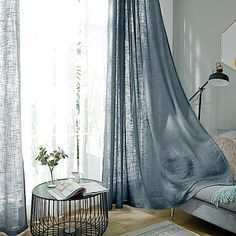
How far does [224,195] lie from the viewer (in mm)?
2488

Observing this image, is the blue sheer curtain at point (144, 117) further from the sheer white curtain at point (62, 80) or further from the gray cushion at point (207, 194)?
the gray cushion at point (207, 194)

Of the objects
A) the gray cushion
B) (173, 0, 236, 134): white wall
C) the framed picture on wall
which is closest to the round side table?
the gray cushion

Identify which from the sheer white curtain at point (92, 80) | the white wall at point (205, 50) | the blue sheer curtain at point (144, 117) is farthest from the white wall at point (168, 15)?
the sheer white curtain at point (92, 80)

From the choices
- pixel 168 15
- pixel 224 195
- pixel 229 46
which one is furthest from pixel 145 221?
pixel 168 15

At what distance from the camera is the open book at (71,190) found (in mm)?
2352

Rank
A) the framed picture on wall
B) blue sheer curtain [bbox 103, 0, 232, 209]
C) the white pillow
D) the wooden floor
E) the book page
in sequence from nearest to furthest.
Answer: the book page, the wooden floor, the white pillow, blue sheer curtain [bbox 103, 0, 232, 209], the framed picture on wall

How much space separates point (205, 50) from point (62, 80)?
165cm

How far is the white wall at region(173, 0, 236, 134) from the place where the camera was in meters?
3.54

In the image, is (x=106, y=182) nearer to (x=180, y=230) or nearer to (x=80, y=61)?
(x=180, y=230)

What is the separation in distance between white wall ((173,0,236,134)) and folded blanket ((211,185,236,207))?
1116 mm

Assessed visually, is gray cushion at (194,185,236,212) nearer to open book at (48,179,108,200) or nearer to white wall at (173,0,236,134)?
open book at (48,179,108,200)

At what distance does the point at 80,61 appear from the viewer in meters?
3.14

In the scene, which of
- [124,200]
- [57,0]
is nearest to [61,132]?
[124,200]

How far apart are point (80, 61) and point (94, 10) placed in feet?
1.59
